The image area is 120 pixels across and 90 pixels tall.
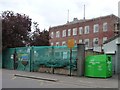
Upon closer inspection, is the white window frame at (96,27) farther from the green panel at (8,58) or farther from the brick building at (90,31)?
the green panel at (8,58)

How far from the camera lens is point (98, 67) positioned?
20.5 m

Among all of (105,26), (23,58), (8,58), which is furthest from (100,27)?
(23,58)

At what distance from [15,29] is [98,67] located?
1762cm

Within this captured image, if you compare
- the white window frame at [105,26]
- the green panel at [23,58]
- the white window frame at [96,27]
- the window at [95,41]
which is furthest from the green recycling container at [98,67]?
the white window frame at [96,27]

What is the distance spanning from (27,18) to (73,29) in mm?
21806

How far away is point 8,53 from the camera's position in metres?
31.3

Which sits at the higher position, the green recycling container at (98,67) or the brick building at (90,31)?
the brick building at (90,31)

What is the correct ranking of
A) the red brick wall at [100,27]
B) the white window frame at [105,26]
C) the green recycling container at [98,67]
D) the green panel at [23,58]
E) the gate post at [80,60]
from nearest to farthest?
the green recycling container at [98,67], the gate post at [80,60], the green panel at [23,58], the red brick wall at [100,27], the white window frame at [105,26]

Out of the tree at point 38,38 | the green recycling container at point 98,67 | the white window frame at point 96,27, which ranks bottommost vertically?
the green recycling container at point 98,67

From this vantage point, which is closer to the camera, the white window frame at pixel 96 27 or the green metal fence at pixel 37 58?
the green metal fence at pixel 37 58

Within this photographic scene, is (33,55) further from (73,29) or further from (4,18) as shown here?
(73,29)

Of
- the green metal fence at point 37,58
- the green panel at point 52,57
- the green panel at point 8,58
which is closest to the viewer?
the green panel at point 52,57

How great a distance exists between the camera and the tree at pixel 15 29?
110ft

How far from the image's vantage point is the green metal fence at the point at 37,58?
23.1 meters
